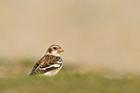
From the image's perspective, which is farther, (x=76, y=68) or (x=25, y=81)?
(x=76, y=68)

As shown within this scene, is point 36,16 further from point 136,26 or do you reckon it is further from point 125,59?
point 125,59

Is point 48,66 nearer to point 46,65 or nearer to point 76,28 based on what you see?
point 46,65

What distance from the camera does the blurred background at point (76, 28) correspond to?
42.6 metres

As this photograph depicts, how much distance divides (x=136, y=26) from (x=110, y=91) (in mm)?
30341

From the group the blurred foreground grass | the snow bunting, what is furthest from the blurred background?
the blurred foreground grass

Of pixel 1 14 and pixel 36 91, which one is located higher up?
pixel 1 14

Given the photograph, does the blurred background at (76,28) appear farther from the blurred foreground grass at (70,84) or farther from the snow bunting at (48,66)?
the blurred foreground grass at (70,84)

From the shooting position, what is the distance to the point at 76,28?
164ft

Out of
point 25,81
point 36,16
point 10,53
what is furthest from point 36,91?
point 36,16

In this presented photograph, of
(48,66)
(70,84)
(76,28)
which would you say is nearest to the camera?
(70,84)

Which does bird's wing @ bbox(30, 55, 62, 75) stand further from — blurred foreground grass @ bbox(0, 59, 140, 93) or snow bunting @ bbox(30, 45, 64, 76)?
blurred foreground grass @ bbox(0, 59, 140, 93)

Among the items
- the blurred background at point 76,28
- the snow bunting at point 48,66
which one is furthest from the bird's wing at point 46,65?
the blurred background at point 76,28

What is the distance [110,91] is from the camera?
61.8 ft

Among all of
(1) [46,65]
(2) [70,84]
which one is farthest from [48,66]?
(2) [70,84]
